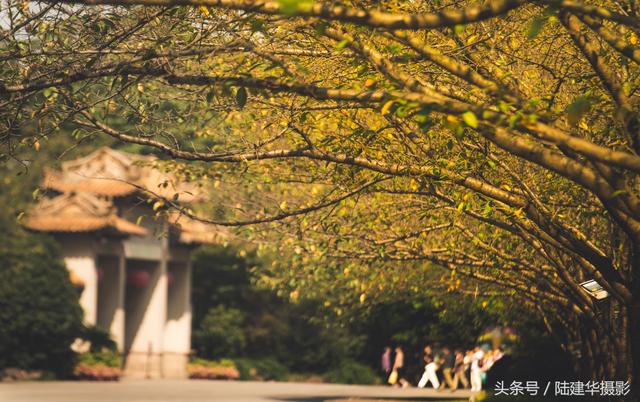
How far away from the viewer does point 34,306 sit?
3522 centimetres

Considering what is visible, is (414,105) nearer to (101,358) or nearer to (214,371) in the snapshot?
(101,358)

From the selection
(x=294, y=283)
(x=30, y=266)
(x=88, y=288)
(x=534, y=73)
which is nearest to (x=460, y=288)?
(x=294, y=283)

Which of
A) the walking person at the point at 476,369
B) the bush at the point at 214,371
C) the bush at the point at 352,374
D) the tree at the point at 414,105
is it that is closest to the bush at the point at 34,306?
the bush at the point at 214,371

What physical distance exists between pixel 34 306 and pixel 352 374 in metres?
13.8

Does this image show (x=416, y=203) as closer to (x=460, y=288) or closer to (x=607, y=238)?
(x=607, y=238)

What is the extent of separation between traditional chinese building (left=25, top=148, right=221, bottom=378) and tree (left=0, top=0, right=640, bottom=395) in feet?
75.7

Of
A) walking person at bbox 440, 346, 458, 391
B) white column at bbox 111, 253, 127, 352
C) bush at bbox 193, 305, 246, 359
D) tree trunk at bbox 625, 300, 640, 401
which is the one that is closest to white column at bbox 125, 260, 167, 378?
white column at bbox 111, 253, 127, 352

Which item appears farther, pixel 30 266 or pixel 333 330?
pixel 333 330

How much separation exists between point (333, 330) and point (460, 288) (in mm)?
26379

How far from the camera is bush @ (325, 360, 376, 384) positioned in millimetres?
43719

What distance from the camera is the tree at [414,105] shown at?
27.5 ft

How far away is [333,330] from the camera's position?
46156 millimetres

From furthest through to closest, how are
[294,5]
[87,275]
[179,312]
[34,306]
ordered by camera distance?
1. [179,312]
2. [87,275]
3. [34,306]
4. [294,5]

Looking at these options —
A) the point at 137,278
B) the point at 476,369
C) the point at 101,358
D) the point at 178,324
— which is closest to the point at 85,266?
the point at 137,278
